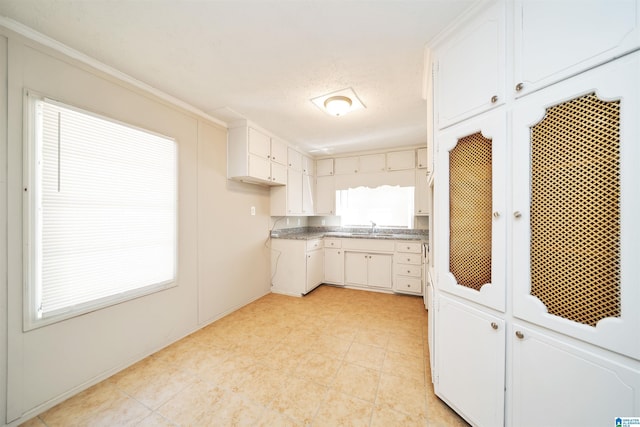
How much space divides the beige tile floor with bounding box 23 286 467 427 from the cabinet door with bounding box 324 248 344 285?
1263 millimetres

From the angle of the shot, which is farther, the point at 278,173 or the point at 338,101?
the point at 278,173

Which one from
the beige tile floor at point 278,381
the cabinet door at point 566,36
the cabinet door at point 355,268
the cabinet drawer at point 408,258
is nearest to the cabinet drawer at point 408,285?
the cabinet drawer at point 408,258

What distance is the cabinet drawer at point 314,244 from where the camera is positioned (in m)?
3.62

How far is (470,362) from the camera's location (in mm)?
1283

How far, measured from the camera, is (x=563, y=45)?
0.92 metres

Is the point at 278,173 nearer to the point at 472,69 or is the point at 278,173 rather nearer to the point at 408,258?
the point at 408,258

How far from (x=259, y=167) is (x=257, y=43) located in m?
1.60

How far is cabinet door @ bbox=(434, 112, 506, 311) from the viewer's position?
114 cm

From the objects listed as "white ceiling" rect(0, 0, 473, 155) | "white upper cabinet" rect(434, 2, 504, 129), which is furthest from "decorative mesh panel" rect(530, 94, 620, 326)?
"white ceiling" rect(0, 0, 473, 155)

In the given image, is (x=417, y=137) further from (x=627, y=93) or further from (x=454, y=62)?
(x=627, y=93)

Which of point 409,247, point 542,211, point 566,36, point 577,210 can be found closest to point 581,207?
point 577,210

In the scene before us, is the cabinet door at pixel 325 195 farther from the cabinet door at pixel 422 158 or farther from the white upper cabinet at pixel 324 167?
the cabinet door at pixel 422 158

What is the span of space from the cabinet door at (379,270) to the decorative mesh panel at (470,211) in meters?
2.28

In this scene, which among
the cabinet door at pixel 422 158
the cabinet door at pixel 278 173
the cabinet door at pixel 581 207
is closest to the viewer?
the cabinet door at pixel 581 207
